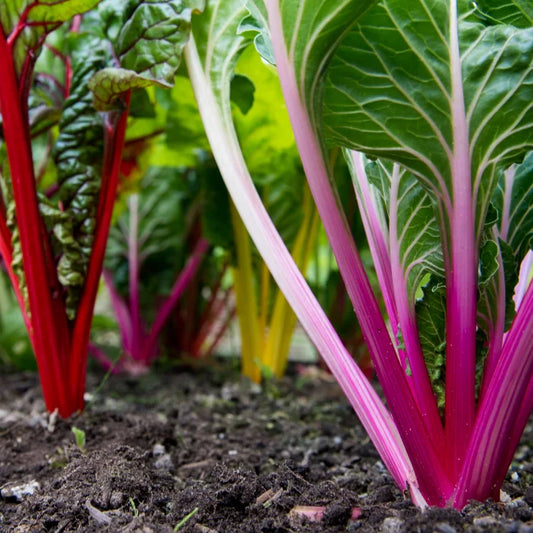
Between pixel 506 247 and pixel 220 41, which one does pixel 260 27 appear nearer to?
pixel 220 41

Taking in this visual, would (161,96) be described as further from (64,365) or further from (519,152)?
(519,152)

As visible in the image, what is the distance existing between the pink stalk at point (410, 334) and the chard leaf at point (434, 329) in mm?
15

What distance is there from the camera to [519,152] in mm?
792

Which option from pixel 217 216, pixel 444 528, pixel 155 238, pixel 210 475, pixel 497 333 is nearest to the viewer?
pixel 444 528

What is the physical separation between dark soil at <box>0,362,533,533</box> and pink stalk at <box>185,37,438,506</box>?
54 mm

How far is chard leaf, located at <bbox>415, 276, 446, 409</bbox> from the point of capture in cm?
86

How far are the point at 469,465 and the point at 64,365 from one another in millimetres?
863

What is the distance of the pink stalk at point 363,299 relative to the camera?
786mm

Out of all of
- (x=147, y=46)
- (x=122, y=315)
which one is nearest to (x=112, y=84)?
(x=147, y=46)

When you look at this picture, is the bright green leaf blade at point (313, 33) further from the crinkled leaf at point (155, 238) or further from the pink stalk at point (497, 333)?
the crinkled leaf at point (155, 238)

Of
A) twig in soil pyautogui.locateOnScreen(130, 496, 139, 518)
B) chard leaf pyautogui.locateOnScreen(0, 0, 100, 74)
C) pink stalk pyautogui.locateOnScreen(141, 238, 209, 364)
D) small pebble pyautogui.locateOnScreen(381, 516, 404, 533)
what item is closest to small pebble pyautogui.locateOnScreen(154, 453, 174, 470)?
twig in soil pyautogui.locateOnScreen(130, 496, 139, 518)

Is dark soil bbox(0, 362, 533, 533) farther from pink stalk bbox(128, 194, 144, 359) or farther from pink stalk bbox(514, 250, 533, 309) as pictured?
pink stalk bbox(128, 194, 144, 359)

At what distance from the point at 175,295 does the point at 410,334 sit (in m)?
1.48

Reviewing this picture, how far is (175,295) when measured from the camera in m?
2.23
